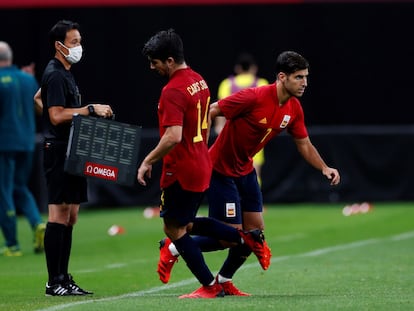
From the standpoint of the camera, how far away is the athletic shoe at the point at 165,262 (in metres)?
9.76

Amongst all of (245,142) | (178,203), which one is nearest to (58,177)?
(178,203)

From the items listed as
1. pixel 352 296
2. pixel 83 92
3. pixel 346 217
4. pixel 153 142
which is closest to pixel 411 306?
pixel 352 296

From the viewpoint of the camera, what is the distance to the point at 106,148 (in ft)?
32.9

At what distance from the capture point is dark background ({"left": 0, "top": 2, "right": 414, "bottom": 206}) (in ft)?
78.9

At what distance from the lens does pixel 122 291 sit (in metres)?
10.9

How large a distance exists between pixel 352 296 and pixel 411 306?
2.89 ft

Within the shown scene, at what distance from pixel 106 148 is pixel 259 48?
14.5m

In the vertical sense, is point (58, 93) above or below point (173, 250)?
above

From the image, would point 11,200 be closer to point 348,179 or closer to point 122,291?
point 122,291

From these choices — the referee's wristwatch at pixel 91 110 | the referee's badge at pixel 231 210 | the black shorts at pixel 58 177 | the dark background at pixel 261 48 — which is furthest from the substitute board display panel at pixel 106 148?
the dark background at pixel 261 48

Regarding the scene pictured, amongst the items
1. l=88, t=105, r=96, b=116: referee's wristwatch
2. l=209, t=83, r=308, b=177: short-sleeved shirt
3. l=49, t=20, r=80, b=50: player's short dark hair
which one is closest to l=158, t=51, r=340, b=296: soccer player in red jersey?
l=209, t=83, r=308, b=177: short-sleeved shirt

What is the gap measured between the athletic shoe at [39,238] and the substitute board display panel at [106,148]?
470 centimetres

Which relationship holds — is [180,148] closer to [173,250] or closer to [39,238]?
[173,250]

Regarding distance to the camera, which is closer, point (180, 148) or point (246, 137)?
point (180, 148)
